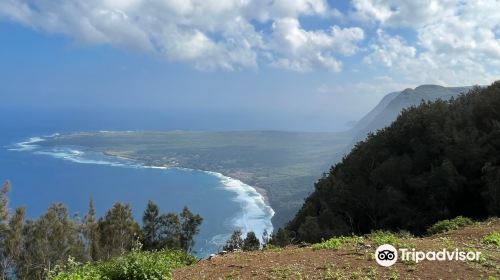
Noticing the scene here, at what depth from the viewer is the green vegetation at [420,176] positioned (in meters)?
26.8

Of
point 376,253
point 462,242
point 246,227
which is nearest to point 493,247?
point 462,242

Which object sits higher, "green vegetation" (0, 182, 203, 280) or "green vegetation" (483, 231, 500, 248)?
"green vegetation" (483, 231, 500, 248)

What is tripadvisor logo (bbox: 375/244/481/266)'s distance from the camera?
955 centimetres

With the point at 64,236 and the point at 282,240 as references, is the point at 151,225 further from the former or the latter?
the point at 282,240

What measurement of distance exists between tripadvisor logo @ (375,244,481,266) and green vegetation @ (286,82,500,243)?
560 inches

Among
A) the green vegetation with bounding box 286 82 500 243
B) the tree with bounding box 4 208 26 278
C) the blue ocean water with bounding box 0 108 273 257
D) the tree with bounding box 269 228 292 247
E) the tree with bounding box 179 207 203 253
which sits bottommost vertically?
the blue ocean water with bounding box 0 108 273 257

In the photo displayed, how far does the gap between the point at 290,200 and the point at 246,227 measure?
42041 millimetres

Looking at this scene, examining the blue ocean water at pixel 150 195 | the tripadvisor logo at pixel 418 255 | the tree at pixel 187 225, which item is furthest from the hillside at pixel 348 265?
the blue ocean water at pixel 150 195

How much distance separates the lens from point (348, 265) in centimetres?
934

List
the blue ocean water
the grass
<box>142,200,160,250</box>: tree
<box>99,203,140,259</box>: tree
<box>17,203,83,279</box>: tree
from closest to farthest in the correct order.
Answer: the grass, <box>17,203,83,279</box>: tree, <box>99,203,140,259</box>: tree, <box>142,200,160,250</box>: tree, the blue ocean water

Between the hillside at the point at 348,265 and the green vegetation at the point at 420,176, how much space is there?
13.6m

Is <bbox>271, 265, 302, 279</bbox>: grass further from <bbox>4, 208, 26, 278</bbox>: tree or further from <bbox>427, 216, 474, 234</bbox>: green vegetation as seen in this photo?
<bbox>4, 208, 26, 278</bbox>: tree

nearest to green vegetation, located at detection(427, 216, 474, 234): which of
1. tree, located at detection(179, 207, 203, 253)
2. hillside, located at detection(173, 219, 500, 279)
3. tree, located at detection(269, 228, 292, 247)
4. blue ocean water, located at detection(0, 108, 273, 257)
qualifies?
hillside, located at detection(173, 219, 500, 279)

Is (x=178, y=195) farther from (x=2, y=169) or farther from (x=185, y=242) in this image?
(x=185, y=242)
